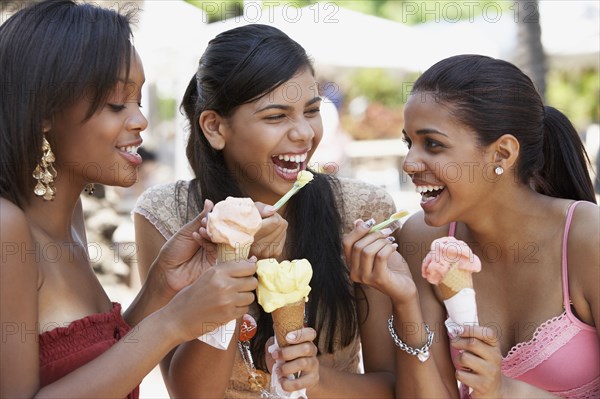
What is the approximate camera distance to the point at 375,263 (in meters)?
2.63

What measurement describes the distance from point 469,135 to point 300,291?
3.19 ft

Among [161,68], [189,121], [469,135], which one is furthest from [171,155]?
[469,135]

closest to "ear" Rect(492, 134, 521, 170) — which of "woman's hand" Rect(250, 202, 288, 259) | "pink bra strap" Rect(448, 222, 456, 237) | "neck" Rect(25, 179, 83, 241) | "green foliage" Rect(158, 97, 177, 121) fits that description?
"pink bra strap" Rect(448, 222, 456, 237)

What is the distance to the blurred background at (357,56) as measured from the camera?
852 cm

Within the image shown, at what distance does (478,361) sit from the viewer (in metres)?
2.47

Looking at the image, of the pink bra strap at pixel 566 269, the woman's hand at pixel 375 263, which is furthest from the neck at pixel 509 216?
the woman's hand at pixel 375 263

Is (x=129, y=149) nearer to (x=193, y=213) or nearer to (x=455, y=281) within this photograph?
(x=193, y=213)

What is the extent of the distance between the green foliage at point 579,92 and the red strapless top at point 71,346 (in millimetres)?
13950

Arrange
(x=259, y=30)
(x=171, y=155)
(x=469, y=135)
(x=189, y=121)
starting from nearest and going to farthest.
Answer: (x=469, y=135) < (x=259, y=30) < (x=189, y=121) < (x=171, y=155)

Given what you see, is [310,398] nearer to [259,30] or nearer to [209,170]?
[209,170]

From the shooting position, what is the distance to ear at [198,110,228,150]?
10.9 feet

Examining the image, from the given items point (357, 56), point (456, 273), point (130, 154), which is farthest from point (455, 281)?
point (357, 56)

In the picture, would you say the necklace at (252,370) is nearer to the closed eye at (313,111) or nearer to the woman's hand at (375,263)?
the woman's hand at (375,263)

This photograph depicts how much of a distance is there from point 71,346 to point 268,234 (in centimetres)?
78
